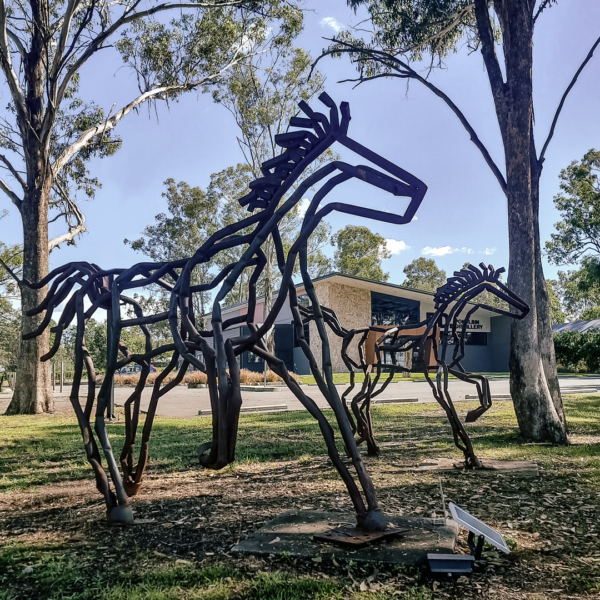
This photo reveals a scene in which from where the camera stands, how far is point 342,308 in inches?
1240

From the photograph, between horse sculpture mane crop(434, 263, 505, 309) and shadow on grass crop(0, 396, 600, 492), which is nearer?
horse sculpture mane crop(434, 263, 505, 309)

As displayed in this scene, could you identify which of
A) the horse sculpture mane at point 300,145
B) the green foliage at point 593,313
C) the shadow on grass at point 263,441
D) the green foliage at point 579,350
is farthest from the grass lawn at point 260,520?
the green foliage at point 593,313

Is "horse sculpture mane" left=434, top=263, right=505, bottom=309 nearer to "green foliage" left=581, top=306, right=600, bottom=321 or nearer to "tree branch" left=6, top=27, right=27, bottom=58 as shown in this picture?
"tree branch" left=6, top=27, right=27, bottom=58

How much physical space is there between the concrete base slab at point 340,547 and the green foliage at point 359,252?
3782cm

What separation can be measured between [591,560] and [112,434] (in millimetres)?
7154

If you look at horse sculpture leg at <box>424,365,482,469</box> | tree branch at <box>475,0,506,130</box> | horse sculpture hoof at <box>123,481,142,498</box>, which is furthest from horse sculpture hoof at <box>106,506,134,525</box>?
tree branch at <box>475,0,506,130</box>

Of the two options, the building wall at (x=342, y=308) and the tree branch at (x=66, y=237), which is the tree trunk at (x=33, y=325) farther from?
the building wall at (x=342, y=308)

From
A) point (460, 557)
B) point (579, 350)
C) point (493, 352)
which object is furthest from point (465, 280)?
point (493, 352)

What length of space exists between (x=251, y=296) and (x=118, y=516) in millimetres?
1621

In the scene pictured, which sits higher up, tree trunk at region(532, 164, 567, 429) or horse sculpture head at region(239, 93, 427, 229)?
horse sculpture head at region(239, 93, 427, 229)

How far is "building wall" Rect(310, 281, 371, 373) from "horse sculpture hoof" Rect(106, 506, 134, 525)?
87.0ft

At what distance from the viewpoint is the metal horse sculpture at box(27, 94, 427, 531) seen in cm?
280

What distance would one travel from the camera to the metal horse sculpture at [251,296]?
280 centimetres

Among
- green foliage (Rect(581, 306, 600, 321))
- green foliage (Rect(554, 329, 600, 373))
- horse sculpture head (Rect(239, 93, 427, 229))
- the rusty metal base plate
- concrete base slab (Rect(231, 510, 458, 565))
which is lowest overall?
concrete base slab (Rect(231, 510, 458, 565))
